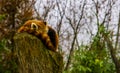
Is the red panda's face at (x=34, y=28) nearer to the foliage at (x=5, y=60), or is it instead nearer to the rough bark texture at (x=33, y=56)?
the rough bark texture at (x=33, y=56)

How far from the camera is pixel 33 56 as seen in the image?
4402mm

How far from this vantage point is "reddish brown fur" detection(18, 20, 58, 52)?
4.57 metres

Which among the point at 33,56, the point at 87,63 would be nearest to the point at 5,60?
the point at 87,63

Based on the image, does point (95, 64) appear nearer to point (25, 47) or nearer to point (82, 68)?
point (82, 68)

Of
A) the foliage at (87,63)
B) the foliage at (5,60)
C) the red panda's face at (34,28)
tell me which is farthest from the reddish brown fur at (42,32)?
the foliage at (5,60)

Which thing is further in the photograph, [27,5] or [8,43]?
[27,5]

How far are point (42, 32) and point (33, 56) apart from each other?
43 centimetres

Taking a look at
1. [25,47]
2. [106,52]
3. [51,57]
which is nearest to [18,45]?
[25,47]

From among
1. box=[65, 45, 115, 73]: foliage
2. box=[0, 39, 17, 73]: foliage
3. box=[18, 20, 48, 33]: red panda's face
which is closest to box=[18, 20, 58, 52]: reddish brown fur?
box=[18, 20, 48, 33]: red panda's face

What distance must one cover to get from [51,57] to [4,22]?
6355 millimetres

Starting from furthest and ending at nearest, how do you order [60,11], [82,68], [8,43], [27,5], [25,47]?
[60,11] → [27,5] → [8,43] → [82,68] → [25,47]

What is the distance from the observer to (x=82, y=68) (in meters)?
9.17

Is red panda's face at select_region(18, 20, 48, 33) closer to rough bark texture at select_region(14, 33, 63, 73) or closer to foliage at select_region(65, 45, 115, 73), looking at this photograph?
rough bark texture at select_region(14, 33, 63, 73)

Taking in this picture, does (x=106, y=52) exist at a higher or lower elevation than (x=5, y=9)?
lower
